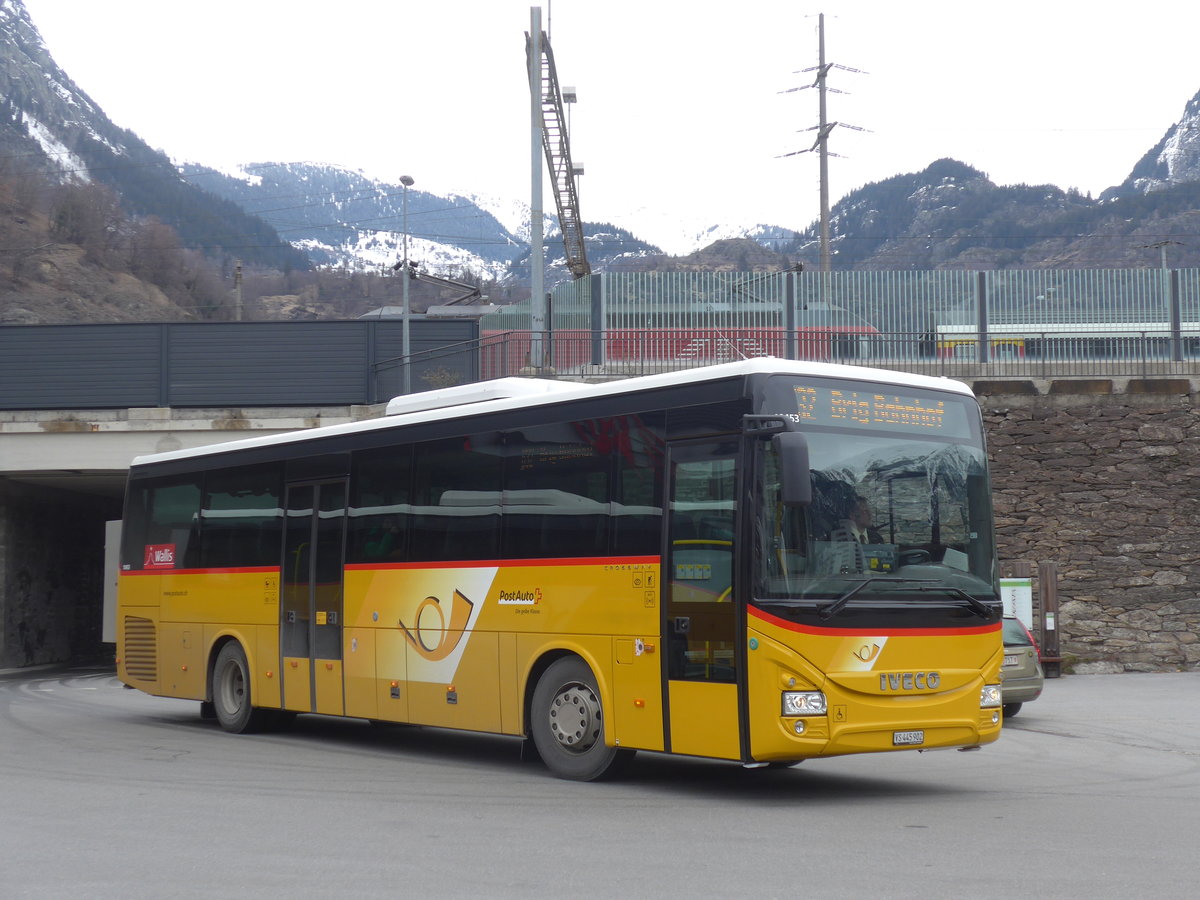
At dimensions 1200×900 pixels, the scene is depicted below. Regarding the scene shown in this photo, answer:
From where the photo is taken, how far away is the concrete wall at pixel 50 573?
3156cm

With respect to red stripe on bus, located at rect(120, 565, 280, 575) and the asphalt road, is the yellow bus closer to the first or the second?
the asphalt road

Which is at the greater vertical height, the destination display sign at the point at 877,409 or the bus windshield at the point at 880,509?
the destination display sign at the point at 877,409

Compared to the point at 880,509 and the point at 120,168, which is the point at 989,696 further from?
the point at 120,168

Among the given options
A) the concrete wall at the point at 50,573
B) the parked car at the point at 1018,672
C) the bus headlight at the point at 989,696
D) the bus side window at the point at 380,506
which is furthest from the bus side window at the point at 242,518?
the concrete wall at the point at 50,573

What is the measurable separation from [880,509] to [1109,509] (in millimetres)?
15854

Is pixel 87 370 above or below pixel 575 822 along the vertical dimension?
above

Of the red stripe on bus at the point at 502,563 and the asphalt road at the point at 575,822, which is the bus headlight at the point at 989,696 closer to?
the asphalt road at the point at 575,822

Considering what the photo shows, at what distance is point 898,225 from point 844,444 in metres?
160

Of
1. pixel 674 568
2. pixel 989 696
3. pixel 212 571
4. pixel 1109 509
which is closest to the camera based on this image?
pixel 674 568

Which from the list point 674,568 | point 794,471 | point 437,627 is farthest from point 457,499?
point 794,471

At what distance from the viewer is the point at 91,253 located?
92.2 metres

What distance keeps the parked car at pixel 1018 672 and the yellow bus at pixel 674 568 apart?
20.5 feet

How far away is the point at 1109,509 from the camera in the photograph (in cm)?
2416

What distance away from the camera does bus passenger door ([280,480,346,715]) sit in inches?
540
